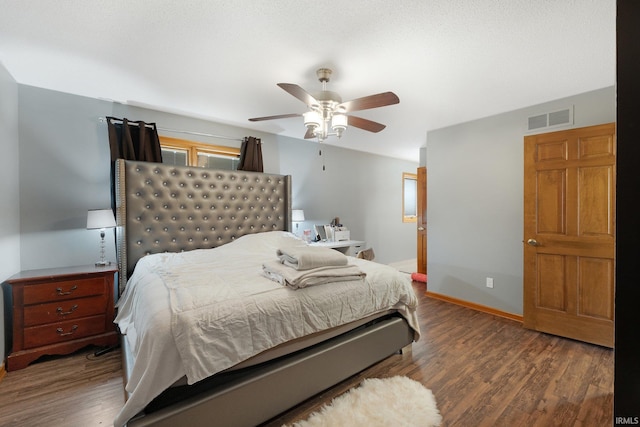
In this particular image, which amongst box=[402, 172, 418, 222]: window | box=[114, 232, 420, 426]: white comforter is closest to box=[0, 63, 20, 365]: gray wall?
box=[114, 232, 420, 426]: white comforter

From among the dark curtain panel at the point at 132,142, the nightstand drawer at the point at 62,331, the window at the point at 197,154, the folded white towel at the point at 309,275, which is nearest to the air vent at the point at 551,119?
the folded white towel at the point at 309,275

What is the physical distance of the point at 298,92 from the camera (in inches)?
77.0

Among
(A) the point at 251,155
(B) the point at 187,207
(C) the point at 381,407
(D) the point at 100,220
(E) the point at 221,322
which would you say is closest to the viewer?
(E) the point at 221,322

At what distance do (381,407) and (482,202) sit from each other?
9.31ft

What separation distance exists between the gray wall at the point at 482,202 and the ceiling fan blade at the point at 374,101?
6.92 feet

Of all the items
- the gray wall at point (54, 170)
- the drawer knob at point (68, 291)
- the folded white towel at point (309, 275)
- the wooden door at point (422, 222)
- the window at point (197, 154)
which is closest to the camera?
the folded white towel at point (309, 275)

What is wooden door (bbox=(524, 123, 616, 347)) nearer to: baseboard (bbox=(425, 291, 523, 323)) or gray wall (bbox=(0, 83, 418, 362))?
baseboard (bbox=(425, 291, 523, 323))

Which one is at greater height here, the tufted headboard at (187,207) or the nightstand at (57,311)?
the tufted headboard at (187,207)

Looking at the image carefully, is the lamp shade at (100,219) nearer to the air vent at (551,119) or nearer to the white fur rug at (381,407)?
the white fur rug at (381,407)

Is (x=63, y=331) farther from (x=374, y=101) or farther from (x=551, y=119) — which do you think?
(x=551, y=119)

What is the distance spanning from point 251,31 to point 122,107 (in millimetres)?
2071

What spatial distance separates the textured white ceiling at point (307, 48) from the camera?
5.21 ft

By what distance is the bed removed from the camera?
1.22 metres

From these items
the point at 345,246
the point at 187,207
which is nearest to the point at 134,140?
the point at 187,207
